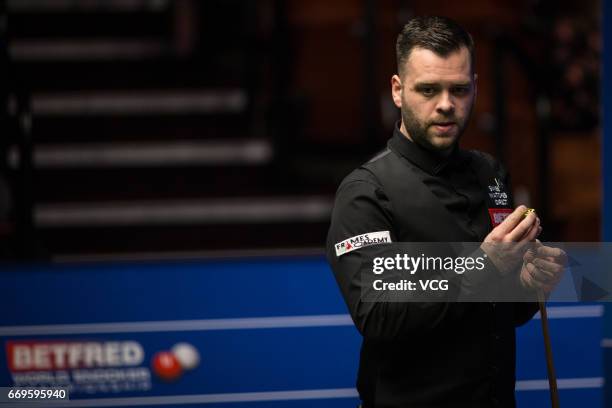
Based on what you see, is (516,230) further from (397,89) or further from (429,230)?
(397,89)

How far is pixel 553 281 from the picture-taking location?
1.85 meters

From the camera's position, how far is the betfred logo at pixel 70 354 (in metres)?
3.12

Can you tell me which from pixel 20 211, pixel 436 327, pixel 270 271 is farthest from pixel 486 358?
pixel 20 211

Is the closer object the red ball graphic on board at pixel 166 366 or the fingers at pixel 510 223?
the fingers at pixel 510 223

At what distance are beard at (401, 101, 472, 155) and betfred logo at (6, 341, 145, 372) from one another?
1.62 meters

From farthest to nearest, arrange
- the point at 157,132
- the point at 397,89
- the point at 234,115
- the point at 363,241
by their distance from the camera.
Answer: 1. the point at 234,115
2. the point at 157,132
3. the point at 397,89
4. the point at 363,241

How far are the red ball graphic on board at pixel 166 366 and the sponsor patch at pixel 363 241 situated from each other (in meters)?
1.53

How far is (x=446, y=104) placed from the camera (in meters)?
1.83

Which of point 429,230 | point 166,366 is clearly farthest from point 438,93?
point 166,366

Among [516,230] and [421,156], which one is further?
[421,156]

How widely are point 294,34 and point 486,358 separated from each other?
4582 millimetres

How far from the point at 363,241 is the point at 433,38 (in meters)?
0.43

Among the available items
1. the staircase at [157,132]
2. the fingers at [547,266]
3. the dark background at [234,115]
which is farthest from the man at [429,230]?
the dark background at [234,115]

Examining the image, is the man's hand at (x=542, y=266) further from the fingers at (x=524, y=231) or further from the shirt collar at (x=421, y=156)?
the shirt collar at (x=421, y=156)
